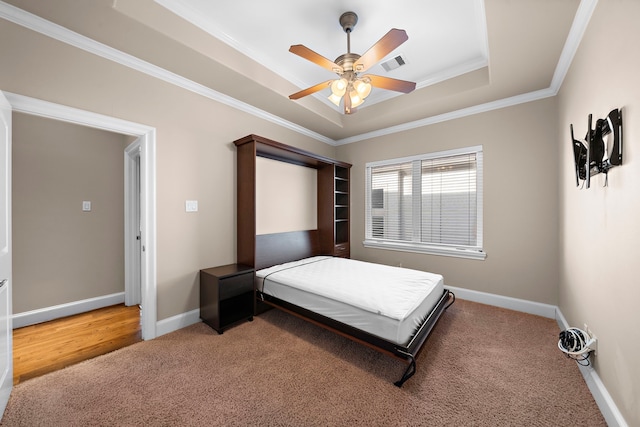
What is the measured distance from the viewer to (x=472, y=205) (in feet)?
11.1

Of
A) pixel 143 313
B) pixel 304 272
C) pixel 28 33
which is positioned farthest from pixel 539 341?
pixel 28 33

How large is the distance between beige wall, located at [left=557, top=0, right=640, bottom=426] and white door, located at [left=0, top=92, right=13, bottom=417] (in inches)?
140

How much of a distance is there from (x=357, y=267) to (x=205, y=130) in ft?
8.13

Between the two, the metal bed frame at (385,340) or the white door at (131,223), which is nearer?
the metal bed frame at (385,340)

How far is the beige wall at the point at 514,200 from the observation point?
2859 millimetres

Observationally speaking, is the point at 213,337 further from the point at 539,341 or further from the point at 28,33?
the point at 539,341

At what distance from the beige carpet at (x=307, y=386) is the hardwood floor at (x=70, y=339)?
0.72ft

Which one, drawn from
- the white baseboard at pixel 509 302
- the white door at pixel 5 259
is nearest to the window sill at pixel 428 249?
the white baseboard at pixel 509 302

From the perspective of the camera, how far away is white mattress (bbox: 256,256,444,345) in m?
1.88

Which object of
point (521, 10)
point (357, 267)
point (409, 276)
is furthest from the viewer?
point (357, 267)

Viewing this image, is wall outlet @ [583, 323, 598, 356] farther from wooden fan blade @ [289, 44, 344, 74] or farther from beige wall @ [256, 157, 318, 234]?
beige wall @ [256, 157, 318, 234]

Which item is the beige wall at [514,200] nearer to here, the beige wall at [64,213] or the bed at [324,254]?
the bed at [324,254]

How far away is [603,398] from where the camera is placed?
1.52 metres

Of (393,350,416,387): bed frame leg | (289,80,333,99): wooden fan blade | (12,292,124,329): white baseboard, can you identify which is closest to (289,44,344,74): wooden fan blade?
(289,80,333,99): wooden fan blade
